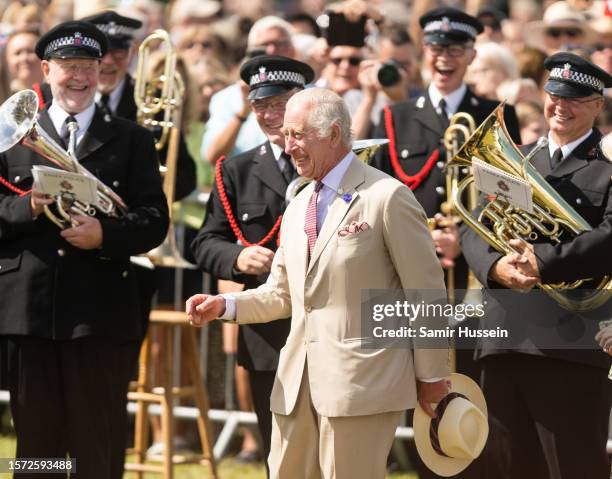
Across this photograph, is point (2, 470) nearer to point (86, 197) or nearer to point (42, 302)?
point (42, 302)

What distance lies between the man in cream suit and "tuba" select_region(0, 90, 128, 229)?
1501mm

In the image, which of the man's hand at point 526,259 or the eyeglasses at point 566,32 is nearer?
the man's hand at point 526,259

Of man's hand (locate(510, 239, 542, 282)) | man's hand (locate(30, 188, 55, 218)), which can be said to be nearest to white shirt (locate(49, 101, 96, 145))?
man's hand (locate(30, 188, 55, 218))

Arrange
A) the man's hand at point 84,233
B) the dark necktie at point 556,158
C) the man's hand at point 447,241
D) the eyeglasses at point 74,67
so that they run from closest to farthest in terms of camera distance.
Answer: the dark necktie at point 556,158, the man's hand at point 84,233, the eyeglasses at point 74,67, the man's hand at point 447,241

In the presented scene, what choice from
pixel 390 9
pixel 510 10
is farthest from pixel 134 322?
pixel 510 10

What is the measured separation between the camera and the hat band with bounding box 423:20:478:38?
893 centimetres

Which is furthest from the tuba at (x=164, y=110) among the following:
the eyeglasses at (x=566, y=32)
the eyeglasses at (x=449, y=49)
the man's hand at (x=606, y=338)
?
the eyeglasses at (x=566, y=32)

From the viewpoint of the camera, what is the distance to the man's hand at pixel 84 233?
775cm

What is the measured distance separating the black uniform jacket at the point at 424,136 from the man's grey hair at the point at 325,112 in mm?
2250

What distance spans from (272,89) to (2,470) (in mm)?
→ 2521

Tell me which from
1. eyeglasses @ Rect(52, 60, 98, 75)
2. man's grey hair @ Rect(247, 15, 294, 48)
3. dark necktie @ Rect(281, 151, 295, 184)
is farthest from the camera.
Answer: man's grey hair @ Rect(247, 15, 294, 48)

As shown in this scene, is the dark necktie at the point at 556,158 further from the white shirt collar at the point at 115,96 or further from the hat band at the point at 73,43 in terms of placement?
the white shirt collar at the point at 115,96

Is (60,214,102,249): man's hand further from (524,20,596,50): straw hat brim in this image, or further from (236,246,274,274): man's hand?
(524,20,596,50): straw hat brim

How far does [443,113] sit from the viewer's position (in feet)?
29.4
